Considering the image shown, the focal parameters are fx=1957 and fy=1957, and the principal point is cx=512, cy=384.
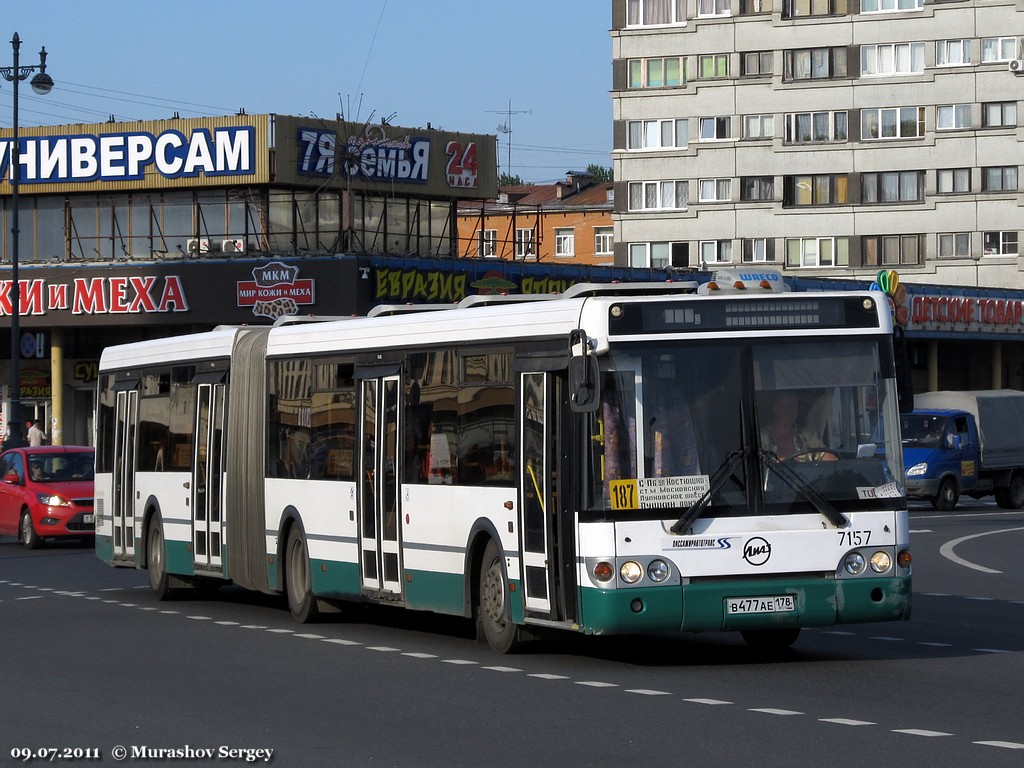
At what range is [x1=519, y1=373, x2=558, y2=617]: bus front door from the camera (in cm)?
1337

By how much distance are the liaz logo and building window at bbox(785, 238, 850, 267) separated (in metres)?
69.8

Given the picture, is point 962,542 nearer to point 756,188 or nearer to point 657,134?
point 756,188

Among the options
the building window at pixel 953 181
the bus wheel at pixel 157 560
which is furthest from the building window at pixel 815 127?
the bus wheel at pixel 157 560

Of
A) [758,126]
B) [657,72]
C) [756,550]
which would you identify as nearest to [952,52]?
Answer: [758,126]

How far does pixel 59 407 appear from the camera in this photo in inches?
2138

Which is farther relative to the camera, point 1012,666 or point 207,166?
point 207,166

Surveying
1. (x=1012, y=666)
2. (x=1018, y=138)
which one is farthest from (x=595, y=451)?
(x=1018, y=138)

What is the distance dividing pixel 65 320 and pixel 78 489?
2307 centimetres

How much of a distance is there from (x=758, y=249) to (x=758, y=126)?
522 cm

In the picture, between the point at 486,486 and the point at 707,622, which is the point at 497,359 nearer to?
the point at 486,486

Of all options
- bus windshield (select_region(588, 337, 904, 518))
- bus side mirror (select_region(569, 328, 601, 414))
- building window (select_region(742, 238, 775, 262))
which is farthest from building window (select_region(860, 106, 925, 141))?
bus side mirror (select_region(569, 328, 601, 414))

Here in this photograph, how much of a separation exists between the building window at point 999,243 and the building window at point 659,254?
41.1ft

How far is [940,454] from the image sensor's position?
3816 cm
